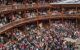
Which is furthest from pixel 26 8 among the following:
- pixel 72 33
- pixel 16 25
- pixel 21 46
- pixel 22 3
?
pixel 21 46

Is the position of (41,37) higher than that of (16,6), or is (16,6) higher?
(16,6)

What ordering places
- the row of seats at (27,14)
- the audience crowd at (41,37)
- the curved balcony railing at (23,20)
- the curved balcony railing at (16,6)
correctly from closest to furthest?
the audience crowd at (41,37) < the curved balcony railing at (23,20) < the row of seats at (27,14) < the curved balcony railing at (16,6)

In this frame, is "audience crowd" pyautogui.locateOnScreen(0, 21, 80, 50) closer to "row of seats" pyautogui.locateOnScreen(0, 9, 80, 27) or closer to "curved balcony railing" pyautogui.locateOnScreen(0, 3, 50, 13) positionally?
"row of seats" pyautogui.locateOnScreen(0, 9, 80, 27)

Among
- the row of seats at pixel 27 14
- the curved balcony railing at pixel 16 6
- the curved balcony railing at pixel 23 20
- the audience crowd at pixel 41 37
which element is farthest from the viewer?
the curved balcony railing at pixel 16 6

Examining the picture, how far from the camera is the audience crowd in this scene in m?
38.2

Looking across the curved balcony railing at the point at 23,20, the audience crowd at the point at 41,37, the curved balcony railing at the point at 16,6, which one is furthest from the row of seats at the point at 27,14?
the audience crowd at the point at 41,37

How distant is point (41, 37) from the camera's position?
41438 mm

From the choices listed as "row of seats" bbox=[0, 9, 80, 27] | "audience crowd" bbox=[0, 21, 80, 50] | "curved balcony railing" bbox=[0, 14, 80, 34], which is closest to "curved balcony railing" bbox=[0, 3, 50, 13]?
"row of seats" bbox=[0, 9, 80, 27]

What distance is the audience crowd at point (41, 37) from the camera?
125ft

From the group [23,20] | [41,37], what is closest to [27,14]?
[23,20]

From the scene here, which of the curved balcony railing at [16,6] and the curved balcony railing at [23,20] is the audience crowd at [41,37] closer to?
the curved balcony railing at [23,20]

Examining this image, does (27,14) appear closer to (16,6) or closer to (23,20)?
(16,6)

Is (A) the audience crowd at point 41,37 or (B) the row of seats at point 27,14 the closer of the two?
(A) the audience crowd at point 41,37

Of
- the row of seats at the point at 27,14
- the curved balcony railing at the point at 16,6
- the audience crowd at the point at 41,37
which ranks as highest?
the curved balcony railing at the point at 16,6
